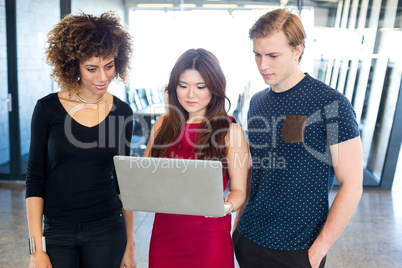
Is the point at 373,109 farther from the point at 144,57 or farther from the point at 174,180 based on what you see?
the point at 174,180

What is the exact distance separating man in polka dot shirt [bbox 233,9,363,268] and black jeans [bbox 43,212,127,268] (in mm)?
525

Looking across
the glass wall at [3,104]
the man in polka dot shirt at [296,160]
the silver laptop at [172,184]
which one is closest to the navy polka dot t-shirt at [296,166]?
the man in polka dot shirt at [296,160]

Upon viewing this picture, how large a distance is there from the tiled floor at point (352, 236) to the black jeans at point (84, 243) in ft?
4.71

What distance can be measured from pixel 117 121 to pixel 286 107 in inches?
25.9

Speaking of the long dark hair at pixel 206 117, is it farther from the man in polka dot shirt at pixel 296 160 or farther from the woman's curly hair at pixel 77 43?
the woman's curly hair at pixel 77 43

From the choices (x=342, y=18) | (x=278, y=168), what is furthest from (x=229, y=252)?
(x=342, y=18)

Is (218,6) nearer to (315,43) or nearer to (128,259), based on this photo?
(315,43)

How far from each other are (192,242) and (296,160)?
1.67 feet

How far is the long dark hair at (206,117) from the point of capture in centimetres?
154

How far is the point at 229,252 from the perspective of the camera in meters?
1.55

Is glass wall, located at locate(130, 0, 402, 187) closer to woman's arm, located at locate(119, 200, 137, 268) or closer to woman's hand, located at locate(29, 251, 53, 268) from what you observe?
woman's arm, located at locate(119, 200, 137, 268)

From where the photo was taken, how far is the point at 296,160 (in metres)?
1.44

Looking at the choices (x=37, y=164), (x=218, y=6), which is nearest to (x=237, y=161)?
(x=37, y=164)

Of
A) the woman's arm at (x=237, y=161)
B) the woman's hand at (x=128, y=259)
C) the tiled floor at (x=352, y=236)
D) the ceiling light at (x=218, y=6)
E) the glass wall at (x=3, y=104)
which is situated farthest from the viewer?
the glass wall at (x=3, y=104)
